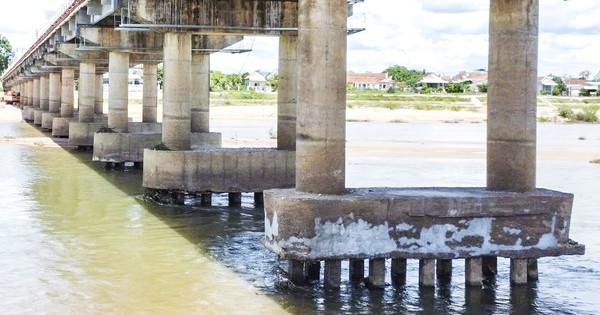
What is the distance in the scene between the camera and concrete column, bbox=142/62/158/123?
156 feet

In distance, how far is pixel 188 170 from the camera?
1071 inches

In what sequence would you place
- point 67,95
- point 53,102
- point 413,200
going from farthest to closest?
point 53,102 < point 67,95 < point 413,200

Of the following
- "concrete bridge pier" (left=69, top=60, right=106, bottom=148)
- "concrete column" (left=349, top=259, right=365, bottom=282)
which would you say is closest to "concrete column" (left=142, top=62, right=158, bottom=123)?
"concrete bridge pier" (left=69, top=60, right=106, bottom=148)

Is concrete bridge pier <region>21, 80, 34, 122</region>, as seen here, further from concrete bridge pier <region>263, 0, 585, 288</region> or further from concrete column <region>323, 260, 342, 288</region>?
concrete column <region>323, 260, 342, 288</region>

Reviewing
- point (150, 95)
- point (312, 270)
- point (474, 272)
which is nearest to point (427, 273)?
point (474, 272)

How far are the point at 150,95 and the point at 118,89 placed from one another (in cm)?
785

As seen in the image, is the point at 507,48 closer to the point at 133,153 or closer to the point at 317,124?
the point at 317,124

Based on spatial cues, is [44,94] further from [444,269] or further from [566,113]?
[444,269]

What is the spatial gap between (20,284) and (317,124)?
5640mm

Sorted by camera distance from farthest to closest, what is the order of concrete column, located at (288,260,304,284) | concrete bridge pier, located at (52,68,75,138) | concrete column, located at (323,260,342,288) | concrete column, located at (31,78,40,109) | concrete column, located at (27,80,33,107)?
concrete column, located at (27,80,33,107), concrete column, located at (31,78,40,109), concrete bridge pier, located at (52,68,75,138), concrete column, located at (288,260,304,284), concrete column, located at (323,260,342,288)

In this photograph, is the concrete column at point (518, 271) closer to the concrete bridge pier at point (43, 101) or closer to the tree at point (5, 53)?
the concrete bridge pier at point (43, 101)

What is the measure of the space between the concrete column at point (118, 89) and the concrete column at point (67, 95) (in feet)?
59.6

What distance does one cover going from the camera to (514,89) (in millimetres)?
17250

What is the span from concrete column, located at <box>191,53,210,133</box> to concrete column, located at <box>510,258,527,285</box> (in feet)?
74.2
